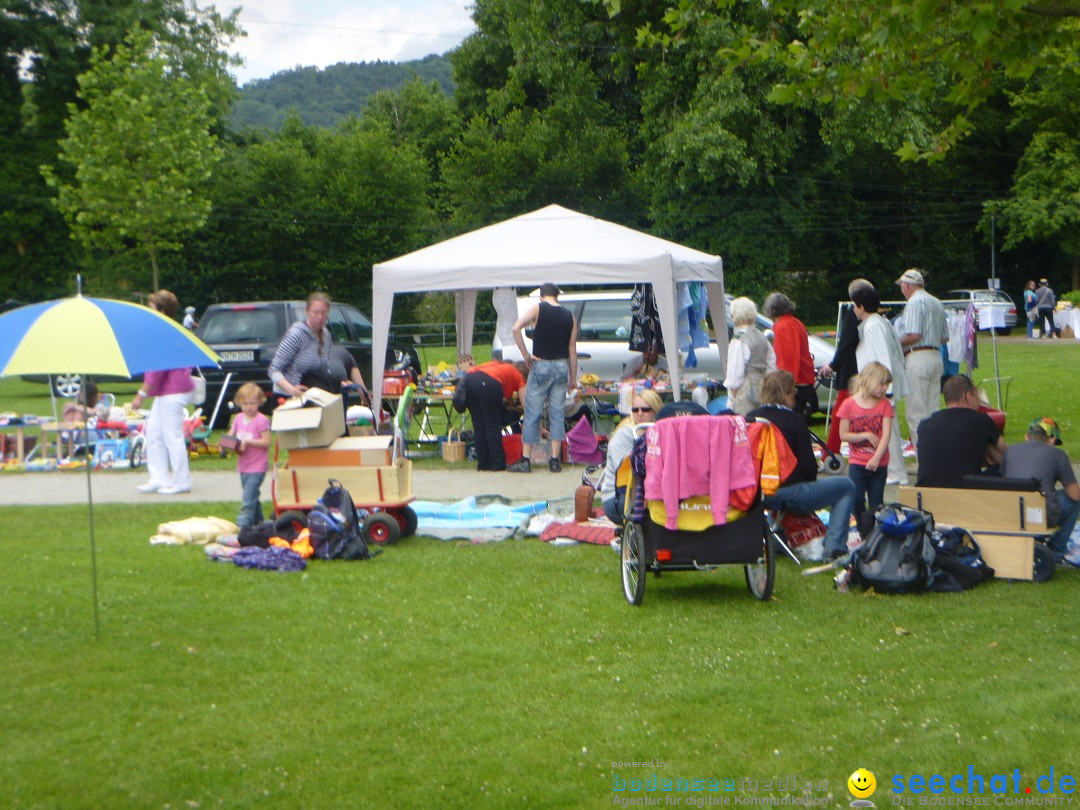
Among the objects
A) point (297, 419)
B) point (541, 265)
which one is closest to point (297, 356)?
point (297, 419)

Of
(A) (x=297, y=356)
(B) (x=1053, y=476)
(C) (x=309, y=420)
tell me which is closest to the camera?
(B) (x=1053, y=476)

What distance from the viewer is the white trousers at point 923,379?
12641 mm

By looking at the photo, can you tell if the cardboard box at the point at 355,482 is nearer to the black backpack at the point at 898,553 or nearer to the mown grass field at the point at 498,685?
the mown grass field at the point at 498,685

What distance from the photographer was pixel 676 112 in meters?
38.8

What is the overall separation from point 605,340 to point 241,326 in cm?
536

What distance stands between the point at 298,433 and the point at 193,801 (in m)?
Answer: 5.45

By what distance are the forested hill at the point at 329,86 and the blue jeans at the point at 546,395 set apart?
104m

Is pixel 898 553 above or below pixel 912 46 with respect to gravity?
below

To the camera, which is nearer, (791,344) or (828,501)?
(828,501)

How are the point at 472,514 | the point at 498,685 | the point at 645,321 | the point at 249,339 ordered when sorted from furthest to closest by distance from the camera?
1. the point at 249,339
2. the point at 645,321
3. the point at 472,514
4. the point at 498,685

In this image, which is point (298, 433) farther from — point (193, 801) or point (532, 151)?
point (532, 151)

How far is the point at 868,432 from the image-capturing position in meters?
9.15

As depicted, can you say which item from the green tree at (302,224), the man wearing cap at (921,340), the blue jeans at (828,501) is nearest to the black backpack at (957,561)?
the blue jeans at (828,501)

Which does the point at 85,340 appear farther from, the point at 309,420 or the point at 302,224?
the point at 302,224
